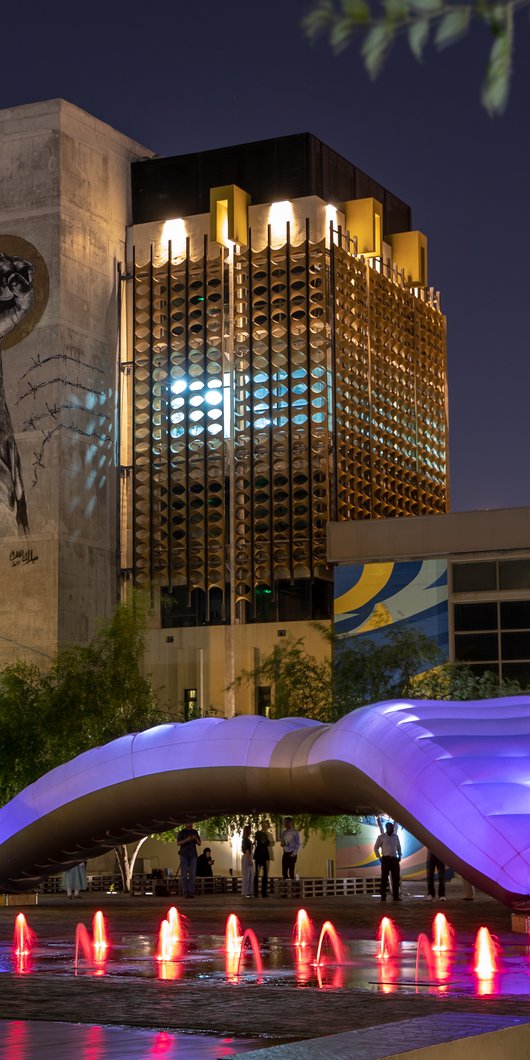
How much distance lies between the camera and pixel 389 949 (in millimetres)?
18234

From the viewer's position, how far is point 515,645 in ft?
155

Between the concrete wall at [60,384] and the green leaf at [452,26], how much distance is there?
50.1 meters

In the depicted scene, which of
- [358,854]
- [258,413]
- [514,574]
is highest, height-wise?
[258,413]

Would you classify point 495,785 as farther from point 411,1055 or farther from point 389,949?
point 411,1055

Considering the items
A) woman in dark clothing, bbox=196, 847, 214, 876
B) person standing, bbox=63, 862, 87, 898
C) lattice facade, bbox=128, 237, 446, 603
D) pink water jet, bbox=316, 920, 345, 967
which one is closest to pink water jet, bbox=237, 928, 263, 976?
pink water jet, bbox=316, 920, 345, 967

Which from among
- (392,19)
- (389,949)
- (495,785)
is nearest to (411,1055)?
(392,19)

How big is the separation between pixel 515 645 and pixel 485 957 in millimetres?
31236

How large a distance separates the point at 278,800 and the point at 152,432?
33.3 m

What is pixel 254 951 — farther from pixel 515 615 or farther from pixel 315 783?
pixel 515 615

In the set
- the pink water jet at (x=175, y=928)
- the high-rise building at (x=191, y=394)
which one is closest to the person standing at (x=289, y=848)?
Answer: the pink water jet at (x=175, y=928)

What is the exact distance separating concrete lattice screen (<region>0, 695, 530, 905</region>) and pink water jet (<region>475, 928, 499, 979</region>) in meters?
1.76

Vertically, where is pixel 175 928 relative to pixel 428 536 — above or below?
below

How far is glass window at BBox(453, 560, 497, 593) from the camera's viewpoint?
48.1 meters
